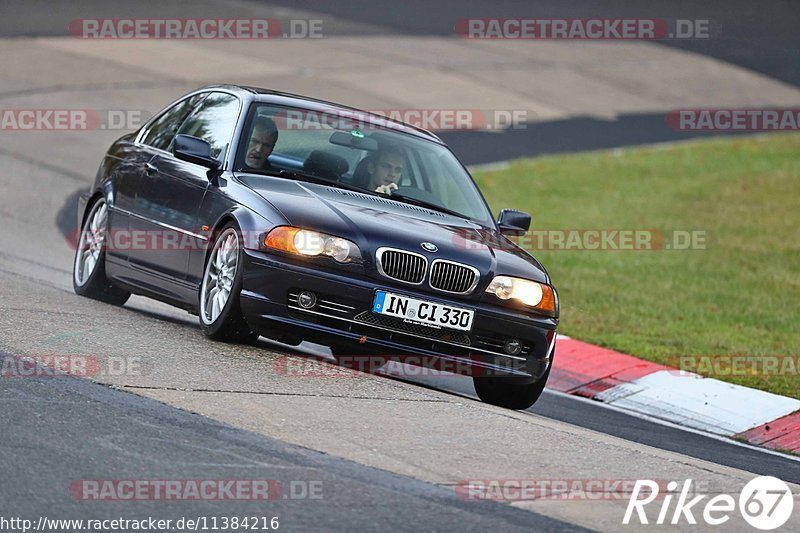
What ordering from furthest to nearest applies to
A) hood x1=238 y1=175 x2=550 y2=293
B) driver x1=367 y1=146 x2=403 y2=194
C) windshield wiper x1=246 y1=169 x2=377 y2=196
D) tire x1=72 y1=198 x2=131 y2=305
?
tire x1=72 y1=198 x2=131 y2=305 → driver x1=367 y1=146 x2=403 y2=194 → windshield wiper x1=246 y1=169 x2=377 y2=196 → hood x1=238 y1=175 x2=550 y2=293

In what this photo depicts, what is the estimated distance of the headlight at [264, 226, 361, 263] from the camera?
840cm

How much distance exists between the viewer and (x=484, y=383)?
9398 millimetres

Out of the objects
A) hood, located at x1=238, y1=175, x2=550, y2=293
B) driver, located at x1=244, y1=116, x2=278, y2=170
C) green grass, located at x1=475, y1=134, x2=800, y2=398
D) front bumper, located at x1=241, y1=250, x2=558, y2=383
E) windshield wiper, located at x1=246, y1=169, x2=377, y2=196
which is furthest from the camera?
green grass, located at x1=475, y1=134, x2=800, y2=398

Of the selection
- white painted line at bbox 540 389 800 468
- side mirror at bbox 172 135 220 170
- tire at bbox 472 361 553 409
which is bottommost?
white painted line at bbox 540 389 800 468

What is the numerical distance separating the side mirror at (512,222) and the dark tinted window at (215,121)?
1848 millimetres

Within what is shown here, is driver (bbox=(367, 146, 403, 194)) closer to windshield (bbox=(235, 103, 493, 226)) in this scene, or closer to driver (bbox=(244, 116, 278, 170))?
windshield (bbox=(235, 103, 493, 226))

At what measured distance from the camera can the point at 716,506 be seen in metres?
6.64

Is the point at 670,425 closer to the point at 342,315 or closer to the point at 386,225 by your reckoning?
the point at 386,225

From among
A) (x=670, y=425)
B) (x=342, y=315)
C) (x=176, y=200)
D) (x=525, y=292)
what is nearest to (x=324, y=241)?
(x=342, y=315)

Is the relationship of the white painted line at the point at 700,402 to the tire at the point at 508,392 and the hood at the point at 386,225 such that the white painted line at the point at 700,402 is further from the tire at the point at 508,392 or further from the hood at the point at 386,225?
the hood at the point at 386,225

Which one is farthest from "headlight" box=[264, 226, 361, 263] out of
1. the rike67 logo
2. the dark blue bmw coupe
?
the rike67 logo

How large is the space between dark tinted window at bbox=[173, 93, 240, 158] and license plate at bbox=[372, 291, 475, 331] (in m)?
1.84

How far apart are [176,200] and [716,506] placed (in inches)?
171

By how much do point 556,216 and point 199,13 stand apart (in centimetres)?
1498
